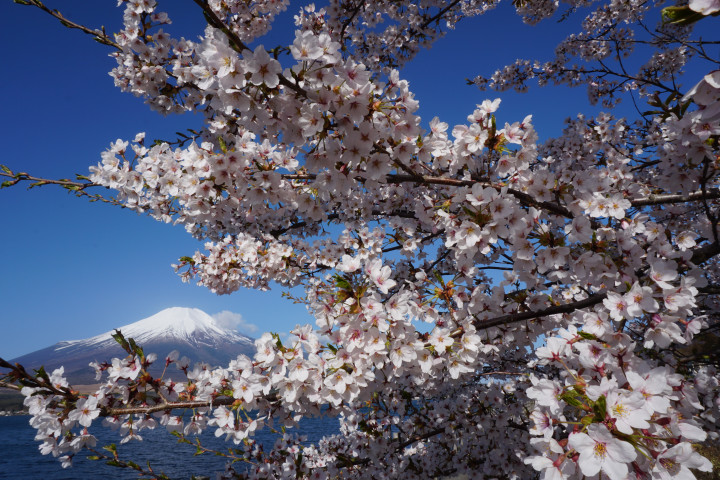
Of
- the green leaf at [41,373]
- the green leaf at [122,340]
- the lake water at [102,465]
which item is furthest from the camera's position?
the lake water at [102,465]

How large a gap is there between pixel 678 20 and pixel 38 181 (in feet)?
15.0

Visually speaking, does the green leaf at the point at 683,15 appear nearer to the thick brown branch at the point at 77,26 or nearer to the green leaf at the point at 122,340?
the green leaf at the point at 122,340

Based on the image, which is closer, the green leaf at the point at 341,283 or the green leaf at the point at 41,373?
the green leaf at the point at 41,373

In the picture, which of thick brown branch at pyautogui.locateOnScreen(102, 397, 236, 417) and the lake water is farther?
the lake water

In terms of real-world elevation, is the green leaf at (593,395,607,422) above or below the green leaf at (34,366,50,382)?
below

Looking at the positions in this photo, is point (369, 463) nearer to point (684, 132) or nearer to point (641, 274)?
point (641, 274)

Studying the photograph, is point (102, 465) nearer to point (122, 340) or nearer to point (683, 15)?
point (122, 340)

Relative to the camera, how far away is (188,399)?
2.84m

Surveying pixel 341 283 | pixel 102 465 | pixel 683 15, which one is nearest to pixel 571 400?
pixel 341 283

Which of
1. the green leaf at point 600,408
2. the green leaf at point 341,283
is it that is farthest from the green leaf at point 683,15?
the green leaf at point 341,283

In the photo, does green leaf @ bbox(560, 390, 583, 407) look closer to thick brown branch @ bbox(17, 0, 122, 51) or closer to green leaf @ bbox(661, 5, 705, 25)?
green leaf @ bbox(661, 5, 705, 25)

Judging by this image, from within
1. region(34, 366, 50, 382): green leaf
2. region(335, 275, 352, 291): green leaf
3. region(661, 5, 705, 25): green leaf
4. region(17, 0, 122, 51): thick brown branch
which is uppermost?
region(17, 0, 122, 51): thick brown branch

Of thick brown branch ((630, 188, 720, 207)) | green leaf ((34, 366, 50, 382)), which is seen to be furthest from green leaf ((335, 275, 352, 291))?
thick brown branch ((630, 188, 720, 207))

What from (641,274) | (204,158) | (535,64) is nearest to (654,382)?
(641,274)
